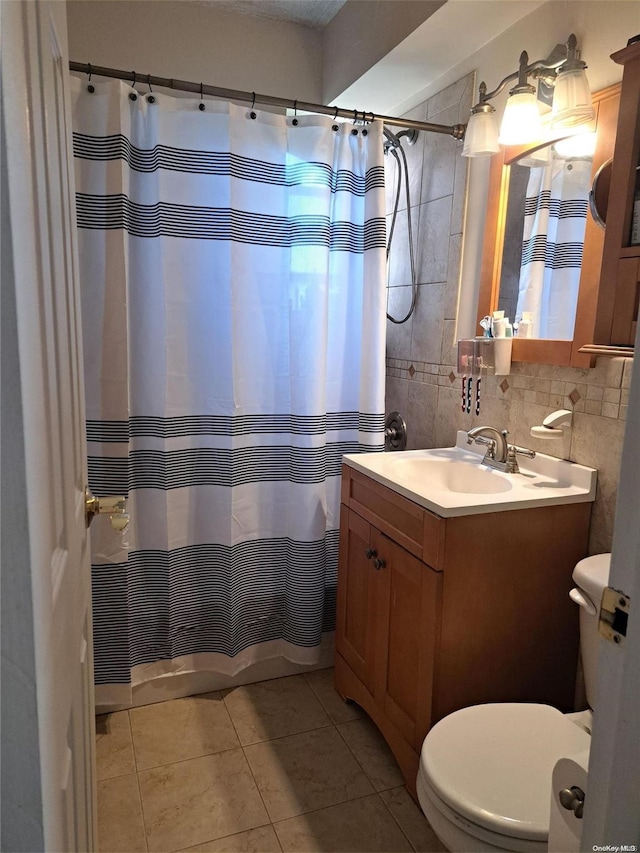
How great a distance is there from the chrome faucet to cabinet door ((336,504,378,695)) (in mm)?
447

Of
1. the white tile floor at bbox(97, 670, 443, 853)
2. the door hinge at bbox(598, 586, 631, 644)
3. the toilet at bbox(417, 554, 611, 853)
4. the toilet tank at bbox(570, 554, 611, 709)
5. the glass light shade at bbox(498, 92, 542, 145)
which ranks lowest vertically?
the white tile floor at bbox(97, 670, 443, 853)

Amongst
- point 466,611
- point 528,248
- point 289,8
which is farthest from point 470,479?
point 289,8

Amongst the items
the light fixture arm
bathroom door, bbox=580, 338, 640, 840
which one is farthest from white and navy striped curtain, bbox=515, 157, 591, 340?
bathroom door, bbox=580, 338, 640, 840

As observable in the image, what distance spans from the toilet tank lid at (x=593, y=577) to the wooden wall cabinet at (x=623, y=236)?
0.49m

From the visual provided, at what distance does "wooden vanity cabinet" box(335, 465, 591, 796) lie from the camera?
155 centimetres

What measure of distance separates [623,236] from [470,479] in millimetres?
875

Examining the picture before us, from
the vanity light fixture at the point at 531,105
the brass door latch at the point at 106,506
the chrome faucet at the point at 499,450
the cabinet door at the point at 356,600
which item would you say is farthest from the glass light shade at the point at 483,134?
the brass door latch at the point at 106,506

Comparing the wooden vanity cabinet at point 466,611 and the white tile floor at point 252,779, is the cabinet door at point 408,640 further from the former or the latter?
the white tile floor at point 252,779

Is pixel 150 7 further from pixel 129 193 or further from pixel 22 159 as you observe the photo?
pixel 22 159

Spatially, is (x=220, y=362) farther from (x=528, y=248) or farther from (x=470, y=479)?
(x=528, y=248)

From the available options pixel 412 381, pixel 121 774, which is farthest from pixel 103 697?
pixel 412 381

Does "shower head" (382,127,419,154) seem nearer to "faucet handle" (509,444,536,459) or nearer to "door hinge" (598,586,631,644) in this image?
"faucet handle" (509,444,536,459)

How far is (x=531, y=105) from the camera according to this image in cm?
169

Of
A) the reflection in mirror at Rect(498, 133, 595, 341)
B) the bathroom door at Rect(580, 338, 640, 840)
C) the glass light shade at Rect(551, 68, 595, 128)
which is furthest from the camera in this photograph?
the reflection in mirror at Rect(498, 133, 595, 341)
